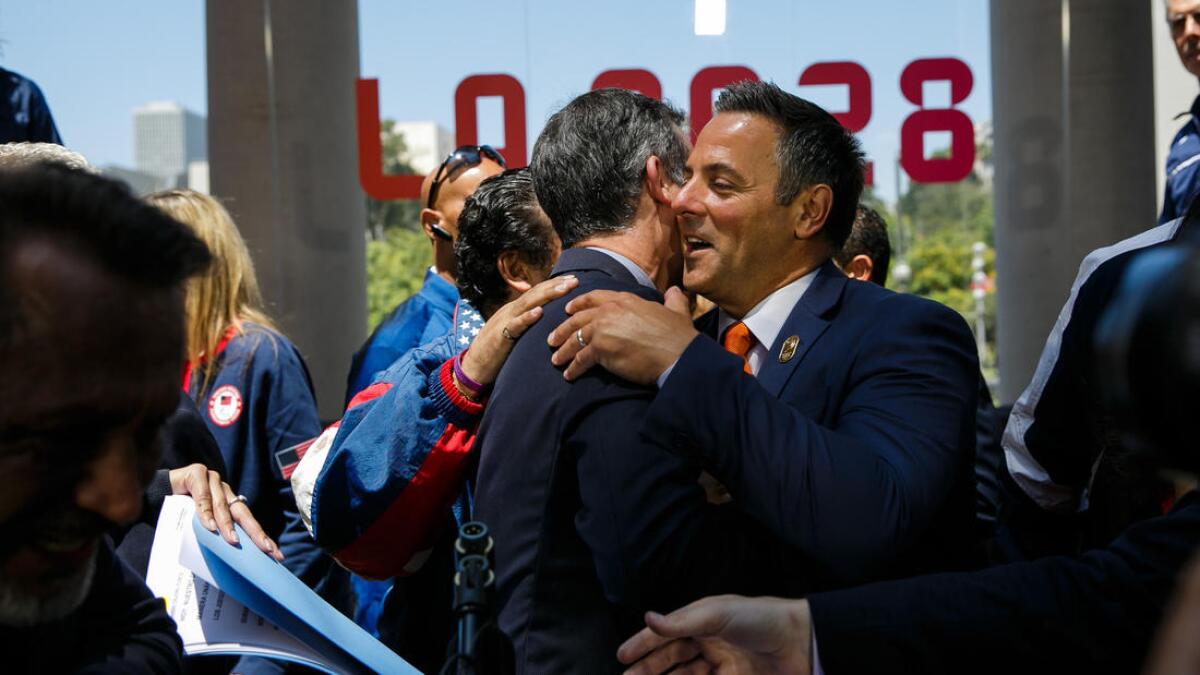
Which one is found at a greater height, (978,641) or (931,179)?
(931,179)

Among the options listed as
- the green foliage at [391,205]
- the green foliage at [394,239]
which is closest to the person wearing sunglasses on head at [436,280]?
the green foliage at [394,239]

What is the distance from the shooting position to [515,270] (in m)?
3.15

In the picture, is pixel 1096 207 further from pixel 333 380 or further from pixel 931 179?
pixel 333 380

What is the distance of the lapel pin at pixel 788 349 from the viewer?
224cm

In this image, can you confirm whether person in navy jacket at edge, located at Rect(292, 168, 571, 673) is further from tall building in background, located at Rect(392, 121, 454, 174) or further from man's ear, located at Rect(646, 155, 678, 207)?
tall building in background, located at Rect(392, 121, 454, 174)

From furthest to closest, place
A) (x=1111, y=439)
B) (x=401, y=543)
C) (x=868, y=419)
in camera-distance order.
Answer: (x=401, y=543) < (x=1111, y=439) < (x=868, y=419)

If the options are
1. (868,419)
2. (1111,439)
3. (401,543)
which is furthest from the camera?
(401,543)

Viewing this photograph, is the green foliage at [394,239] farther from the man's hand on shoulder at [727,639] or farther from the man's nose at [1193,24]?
the man's hand on shoulder at [727,639]

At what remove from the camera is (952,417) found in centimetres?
208

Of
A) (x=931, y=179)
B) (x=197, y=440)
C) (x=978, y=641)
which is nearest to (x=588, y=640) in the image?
(x=978, y=641)

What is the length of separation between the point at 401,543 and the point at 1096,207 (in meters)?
6.02

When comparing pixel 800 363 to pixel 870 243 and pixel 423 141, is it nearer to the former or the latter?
pixel 870 243

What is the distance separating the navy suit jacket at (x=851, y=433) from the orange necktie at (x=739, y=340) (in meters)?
0.18

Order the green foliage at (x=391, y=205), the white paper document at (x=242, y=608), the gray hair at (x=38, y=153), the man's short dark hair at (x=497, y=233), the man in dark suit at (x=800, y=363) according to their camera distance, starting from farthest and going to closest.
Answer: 1. the green foliage at (x=391, y=205)
2. the man's short dark hair at (x=497, y=233)
3. the gray hair at (x=38, y=153)
4. the white paper document at (x=242, y=608)
5. the man in dark suit at (x=800, y=363)
